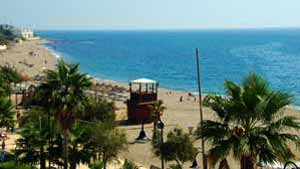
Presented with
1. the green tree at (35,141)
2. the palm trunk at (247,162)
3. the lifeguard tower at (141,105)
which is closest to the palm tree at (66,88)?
the green tree at (35,141)

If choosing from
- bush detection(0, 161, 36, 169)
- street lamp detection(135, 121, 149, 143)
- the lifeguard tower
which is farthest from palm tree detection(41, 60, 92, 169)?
the lifeguard tower

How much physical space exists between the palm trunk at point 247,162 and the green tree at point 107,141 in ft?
36.9

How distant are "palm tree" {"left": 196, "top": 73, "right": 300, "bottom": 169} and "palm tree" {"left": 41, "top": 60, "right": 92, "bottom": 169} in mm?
8236

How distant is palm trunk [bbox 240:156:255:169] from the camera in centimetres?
1092

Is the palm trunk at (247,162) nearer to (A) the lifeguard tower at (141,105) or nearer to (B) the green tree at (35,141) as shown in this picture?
(B) the green tree at (35,141)

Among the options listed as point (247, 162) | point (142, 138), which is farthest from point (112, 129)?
point (247, 162)

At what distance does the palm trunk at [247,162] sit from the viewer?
10.9 metres

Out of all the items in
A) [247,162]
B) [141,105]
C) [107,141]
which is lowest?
[141,105]

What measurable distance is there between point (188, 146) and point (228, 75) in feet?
273

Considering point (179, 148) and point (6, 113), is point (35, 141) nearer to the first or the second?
point (179, 148)

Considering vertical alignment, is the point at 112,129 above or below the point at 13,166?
above

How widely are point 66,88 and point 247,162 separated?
9197 mm

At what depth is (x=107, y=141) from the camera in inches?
892

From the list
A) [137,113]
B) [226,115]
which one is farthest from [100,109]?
[226,115]
